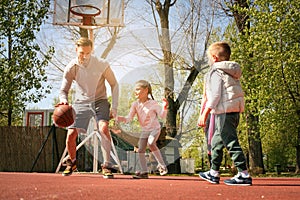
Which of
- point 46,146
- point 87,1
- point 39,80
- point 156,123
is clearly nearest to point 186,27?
point 87,1

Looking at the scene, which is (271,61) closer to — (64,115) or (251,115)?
(251,115)

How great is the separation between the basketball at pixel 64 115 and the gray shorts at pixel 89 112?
7 centimetres

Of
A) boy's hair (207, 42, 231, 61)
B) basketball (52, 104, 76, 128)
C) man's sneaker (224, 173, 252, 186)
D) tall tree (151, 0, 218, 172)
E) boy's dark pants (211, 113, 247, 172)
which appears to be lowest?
man's sneaker (224, 173, 252, 186)

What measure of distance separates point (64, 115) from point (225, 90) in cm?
219

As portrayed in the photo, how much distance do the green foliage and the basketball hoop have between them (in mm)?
5861

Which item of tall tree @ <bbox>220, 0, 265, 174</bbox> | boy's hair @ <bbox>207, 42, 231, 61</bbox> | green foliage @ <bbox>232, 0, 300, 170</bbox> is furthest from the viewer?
tall tree @ <bbox>220, 0, 265, 174</bbox>

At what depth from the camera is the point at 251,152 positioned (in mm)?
14758

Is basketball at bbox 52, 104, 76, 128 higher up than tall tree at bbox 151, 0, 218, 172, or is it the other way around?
tall tree at bbox 151, 0, 218, 172

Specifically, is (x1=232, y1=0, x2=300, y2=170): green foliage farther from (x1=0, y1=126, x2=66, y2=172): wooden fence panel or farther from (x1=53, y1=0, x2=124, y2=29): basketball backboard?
(x1=0, y1=126, x2=66, y2=172): wooden fence panel

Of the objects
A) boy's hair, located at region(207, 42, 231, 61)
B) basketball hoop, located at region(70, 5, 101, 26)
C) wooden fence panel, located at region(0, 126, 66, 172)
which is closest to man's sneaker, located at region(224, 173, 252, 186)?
boy's hair, located at region(207, 42, 231, 61)

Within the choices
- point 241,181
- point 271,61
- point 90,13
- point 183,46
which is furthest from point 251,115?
point 241,181

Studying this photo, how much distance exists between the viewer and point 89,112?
535 centimetres

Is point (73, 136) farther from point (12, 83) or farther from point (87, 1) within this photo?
point (12, 83)

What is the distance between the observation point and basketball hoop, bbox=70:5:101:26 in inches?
393
